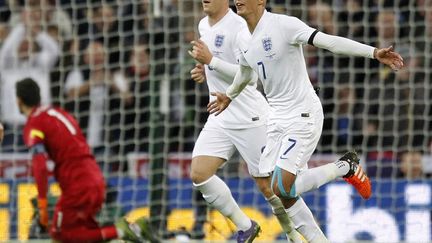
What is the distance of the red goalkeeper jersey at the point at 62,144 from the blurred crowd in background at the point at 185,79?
3.29 m

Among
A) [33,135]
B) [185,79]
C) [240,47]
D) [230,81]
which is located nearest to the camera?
[33,135]


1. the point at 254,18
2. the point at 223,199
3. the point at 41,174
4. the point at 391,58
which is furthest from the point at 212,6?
the point at 391,58

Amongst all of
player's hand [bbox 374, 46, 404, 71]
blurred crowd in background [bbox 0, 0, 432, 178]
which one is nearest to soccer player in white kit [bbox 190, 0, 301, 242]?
player's hand [bbox 374, 46, 404, 71]

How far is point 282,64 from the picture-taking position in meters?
8.93

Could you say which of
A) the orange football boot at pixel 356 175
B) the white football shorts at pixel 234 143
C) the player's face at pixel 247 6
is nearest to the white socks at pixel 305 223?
the orange football boot at pixel 356 175

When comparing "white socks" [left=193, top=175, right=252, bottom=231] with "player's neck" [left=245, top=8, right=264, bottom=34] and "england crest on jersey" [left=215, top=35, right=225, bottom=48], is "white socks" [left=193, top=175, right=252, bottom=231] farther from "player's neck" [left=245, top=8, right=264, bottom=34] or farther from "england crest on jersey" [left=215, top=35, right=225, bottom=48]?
"player's neck" [left=245, top=8, right=264, bottom=34]

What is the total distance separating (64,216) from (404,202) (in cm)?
414

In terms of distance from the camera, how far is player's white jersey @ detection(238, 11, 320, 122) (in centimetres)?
891

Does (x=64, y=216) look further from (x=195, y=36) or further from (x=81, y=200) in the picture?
(x=195, y=36)

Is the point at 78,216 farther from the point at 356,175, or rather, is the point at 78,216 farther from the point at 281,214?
the point at 356,175

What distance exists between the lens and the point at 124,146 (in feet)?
43.0

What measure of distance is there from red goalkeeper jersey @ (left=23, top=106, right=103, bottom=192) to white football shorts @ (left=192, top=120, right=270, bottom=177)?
0.85 meters

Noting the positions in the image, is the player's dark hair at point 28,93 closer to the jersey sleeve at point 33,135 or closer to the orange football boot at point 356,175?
the jersey sleeve at point 33,135

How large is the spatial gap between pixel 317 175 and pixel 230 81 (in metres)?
1.17
